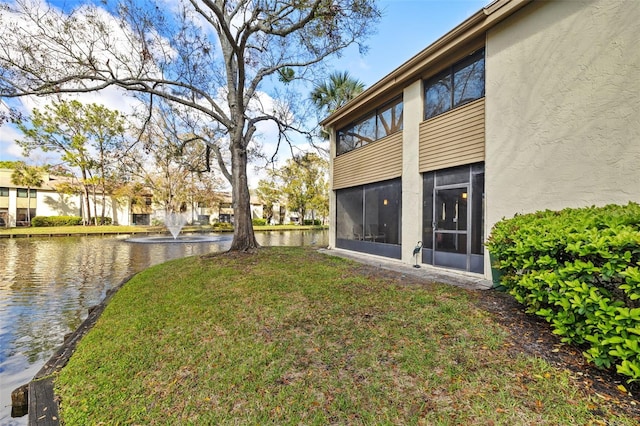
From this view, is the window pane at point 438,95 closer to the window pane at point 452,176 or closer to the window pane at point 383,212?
the window pane at point 452,176

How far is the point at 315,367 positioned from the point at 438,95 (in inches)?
264

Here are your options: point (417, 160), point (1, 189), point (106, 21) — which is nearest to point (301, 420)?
point (417, 160)

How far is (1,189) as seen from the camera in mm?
30219

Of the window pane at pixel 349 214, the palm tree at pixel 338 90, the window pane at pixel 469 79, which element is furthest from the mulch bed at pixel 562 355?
the palm tree at pixel 338 90

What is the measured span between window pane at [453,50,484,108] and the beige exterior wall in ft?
1.00

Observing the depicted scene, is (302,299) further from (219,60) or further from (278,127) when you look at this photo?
(219,60)

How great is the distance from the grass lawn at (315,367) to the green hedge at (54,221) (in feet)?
112

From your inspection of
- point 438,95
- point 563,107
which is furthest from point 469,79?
point 563,107

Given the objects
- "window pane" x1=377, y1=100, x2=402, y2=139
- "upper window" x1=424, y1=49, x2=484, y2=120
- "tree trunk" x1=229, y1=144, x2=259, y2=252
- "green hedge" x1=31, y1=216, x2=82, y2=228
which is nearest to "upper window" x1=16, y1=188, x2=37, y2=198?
"green hedge" x1=31, y1=216, x2=82, y2=228

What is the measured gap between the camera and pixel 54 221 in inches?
1134

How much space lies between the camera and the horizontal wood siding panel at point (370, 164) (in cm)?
Answer: 793

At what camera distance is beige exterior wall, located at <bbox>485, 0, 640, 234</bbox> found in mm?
3893

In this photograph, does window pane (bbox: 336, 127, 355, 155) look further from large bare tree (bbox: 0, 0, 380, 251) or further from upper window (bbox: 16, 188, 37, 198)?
upper window (bbox: 16, 188, 37, 198)

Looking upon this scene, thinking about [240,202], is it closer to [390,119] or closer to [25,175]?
[390,119]
